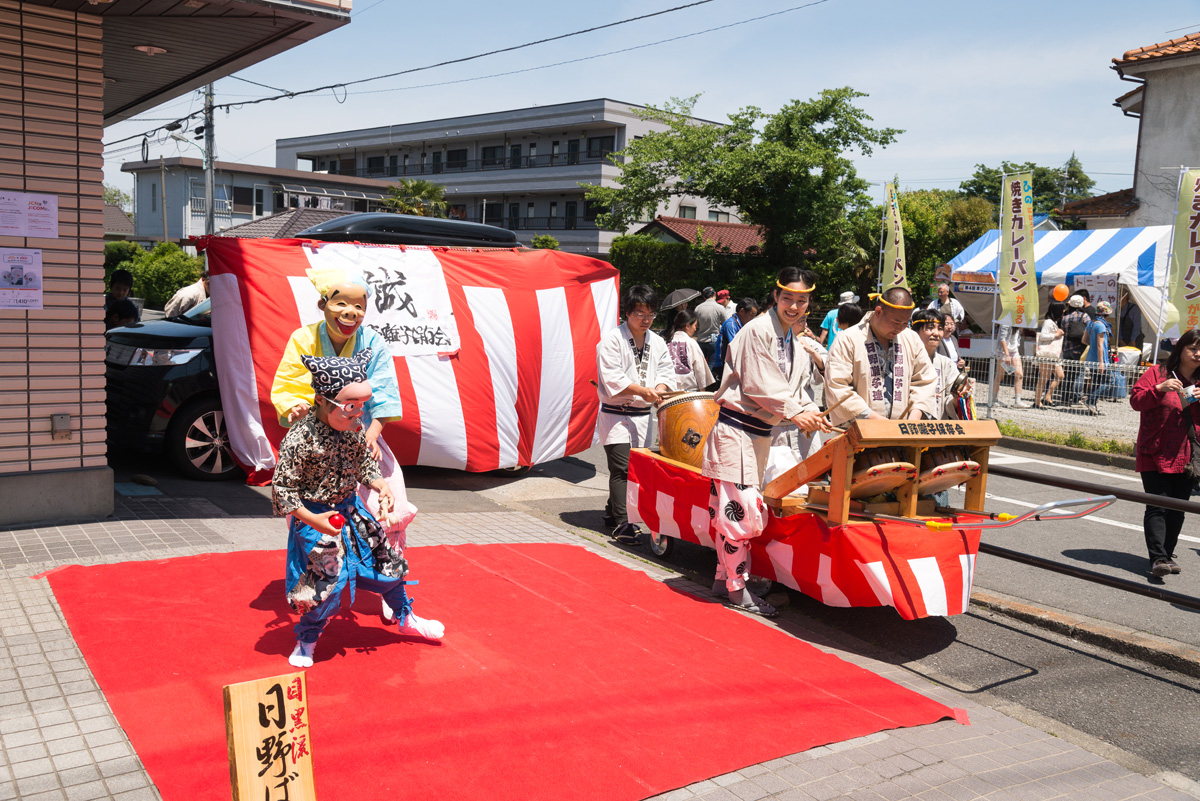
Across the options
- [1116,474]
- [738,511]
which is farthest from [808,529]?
[1116,474]

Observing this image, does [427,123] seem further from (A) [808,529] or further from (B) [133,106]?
(A) [808,529]

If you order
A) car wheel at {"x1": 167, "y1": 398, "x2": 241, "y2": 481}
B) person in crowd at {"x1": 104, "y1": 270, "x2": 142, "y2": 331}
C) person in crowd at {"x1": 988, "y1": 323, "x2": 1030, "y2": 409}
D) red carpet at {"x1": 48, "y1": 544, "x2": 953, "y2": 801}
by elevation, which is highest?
person in crowd at {"x1": 104, "y1": 270, "x2": 142, "y2": 331}

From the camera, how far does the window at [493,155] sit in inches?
1944

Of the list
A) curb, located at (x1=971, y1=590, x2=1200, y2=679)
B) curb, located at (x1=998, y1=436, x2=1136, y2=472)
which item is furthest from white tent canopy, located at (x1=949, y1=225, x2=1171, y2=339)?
curb, located at (x1=971, y1=590, x2=1200, y2=679)

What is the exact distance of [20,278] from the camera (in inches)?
239

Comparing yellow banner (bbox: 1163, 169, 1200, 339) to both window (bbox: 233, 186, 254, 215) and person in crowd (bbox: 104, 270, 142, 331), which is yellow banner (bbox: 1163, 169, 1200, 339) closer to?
person in crowd (bbox: 104, 270, 142, 331)

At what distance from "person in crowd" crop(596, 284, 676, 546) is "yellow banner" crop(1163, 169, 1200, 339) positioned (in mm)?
9158

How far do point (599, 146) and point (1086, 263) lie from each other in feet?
97.3

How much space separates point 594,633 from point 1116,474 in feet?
31.5

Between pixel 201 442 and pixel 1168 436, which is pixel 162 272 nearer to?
pixel 201 442

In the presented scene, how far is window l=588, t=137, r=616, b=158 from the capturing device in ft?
147

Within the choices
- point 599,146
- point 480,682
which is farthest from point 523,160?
point 480,682

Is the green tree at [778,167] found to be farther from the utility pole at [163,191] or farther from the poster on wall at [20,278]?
the utility pole at [163,191]

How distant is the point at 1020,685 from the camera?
16.4ft
